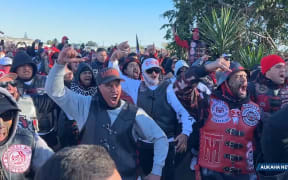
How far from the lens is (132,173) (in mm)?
3287

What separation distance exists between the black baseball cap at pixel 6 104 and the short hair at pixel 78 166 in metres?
1.10

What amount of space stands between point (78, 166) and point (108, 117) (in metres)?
1.99

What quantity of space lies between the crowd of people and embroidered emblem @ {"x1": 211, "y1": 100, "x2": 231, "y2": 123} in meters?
0.01

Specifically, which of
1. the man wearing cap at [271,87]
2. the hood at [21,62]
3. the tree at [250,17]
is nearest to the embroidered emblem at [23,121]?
the hood at [21,62]

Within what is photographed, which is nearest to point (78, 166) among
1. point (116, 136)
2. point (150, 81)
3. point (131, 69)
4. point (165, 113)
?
point (116, 136)

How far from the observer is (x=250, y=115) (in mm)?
3926

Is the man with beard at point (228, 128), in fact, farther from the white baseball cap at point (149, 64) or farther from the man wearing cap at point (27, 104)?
the man wearing cap at point (27, 104)

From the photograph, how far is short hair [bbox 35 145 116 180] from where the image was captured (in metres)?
1.29

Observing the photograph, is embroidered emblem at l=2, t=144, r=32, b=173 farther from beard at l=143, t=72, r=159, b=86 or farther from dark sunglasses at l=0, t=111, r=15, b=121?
beard at l=143, t=72, r=159, b=86

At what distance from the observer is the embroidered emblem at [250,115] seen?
12.8 ft

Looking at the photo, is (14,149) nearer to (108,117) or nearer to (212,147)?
(108,117)

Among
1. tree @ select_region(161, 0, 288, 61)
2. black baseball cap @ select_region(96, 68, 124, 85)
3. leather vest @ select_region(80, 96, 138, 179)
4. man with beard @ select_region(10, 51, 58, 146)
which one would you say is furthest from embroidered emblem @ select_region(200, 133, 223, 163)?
tree @ select_region(161, 0, 288, 61)

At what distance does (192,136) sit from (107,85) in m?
1.49

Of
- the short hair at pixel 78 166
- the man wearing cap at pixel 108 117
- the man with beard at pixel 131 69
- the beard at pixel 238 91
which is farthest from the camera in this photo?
the man with beard at pixel 131 69
